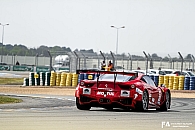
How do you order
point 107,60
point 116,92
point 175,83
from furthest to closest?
point 107,60, point 175,83, point 116,92

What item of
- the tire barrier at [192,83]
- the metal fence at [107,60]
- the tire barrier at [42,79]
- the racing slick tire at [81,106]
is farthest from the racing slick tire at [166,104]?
the metal fence at [107,60]

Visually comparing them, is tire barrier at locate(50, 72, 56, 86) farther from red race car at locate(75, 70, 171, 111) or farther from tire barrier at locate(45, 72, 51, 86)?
red race car at locate(75, 70, 171, 111)

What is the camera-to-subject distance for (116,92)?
16.8 metres

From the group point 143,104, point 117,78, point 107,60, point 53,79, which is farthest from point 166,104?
point 107,60

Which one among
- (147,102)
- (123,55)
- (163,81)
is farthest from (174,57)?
(147,102)

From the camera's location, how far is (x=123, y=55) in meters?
51.2

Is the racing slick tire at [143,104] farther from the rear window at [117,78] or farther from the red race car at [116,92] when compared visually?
the rear window at [117,78]

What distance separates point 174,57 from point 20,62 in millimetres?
37997

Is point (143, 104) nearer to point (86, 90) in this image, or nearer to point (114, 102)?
point (114, 102)

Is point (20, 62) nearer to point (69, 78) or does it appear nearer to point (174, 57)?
point (174, 57)

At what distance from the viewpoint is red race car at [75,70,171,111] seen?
16781mm

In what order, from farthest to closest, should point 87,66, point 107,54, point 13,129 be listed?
point 87,66 < point 107,54 < point 13,129

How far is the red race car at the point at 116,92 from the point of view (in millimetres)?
16781

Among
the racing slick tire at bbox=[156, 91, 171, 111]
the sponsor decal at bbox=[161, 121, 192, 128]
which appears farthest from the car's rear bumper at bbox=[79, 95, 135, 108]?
the sponsor decal at bbox=[161, 121, 192, 128]
